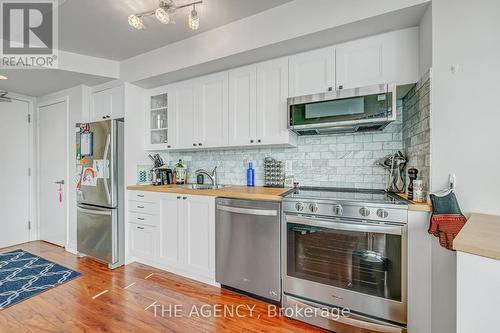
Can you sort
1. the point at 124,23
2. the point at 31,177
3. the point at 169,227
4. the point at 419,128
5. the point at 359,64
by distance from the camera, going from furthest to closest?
the point at 31,177
the point at 169,227
the point at 124,23
the point at 359,64
the point at 419,128

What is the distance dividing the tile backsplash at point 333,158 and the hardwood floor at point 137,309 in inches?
50.4

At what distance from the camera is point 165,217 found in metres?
2.63

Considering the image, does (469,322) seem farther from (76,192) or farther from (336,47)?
(76,192)

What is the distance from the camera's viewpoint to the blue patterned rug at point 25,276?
→ 2.21 metres

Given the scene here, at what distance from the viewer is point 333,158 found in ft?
7.69

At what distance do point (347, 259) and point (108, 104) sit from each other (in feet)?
11.2

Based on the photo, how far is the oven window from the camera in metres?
1.57

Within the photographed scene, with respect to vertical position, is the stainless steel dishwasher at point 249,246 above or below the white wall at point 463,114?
below

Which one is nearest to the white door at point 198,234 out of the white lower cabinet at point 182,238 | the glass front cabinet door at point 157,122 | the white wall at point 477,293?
the white lower cabinet at point 182,238

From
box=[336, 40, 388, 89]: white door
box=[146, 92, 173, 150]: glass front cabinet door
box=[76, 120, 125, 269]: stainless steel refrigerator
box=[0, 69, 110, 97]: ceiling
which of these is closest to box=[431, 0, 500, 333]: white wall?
box=[336, 40, 388, 89]: white door

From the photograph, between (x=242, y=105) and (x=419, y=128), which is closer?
(x=419, y=128)

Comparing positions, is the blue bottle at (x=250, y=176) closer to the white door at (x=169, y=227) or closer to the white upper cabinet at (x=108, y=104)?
the white door at (x=169, y=227)

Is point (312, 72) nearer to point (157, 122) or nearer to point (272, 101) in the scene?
point (272, 101)

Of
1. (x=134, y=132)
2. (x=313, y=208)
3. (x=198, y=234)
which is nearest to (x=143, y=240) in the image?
(x=198, y=234)
